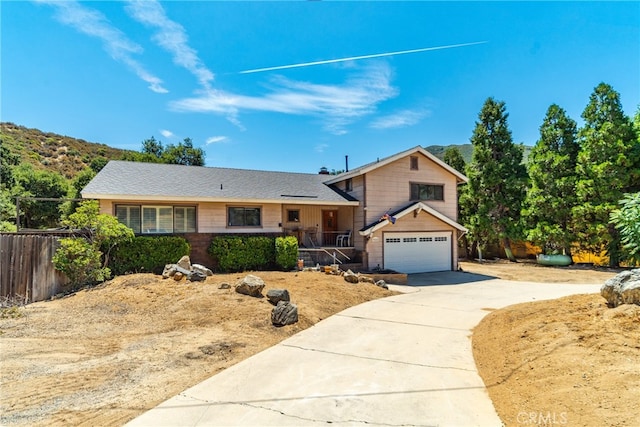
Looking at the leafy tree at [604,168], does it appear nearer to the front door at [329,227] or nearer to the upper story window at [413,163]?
the upper story window at [413,163]

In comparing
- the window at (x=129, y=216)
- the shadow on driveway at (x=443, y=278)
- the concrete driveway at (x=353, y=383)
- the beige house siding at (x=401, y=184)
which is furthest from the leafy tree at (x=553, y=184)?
the window at (x=129, y=216)

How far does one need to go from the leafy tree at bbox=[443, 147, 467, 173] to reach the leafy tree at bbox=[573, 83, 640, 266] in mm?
8689

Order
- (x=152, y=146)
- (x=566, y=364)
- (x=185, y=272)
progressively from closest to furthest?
(x=566, y=364) < (x=185, y=272) < (x=152, y=146)

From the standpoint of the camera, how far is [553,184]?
65.5 feet

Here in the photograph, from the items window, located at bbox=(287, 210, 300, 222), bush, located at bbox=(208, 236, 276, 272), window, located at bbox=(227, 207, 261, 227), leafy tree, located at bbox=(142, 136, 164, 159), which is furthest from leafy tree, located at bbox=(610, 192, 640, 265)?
leafy tree, located at bbox=(142, 136, 164, 159)

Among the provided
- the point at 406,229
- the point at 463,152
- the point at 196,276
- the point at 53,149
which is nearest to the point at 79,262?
the point at 196,276

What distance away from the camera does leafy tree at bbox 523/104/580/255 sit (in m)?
19.5

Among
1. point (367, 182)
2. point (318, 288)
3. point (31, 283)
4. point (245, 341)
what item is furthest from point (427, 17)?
point (31, 283)

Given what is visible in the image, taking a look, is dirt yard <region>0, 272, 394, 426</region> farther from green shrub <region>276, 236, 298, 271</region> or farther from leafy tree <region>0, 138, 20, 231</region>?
leafy tree <region>0, 138, 20, 231</region>

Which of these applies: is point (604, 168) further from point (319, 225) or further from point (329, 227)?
point (319, 225)

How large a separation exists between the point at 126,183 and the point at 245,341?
10.5 m

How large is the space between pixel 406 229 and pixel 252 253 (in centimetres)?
799

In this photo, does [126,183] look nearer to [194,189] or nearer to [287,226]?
[194,189]

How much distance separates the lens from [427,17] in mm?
10352
